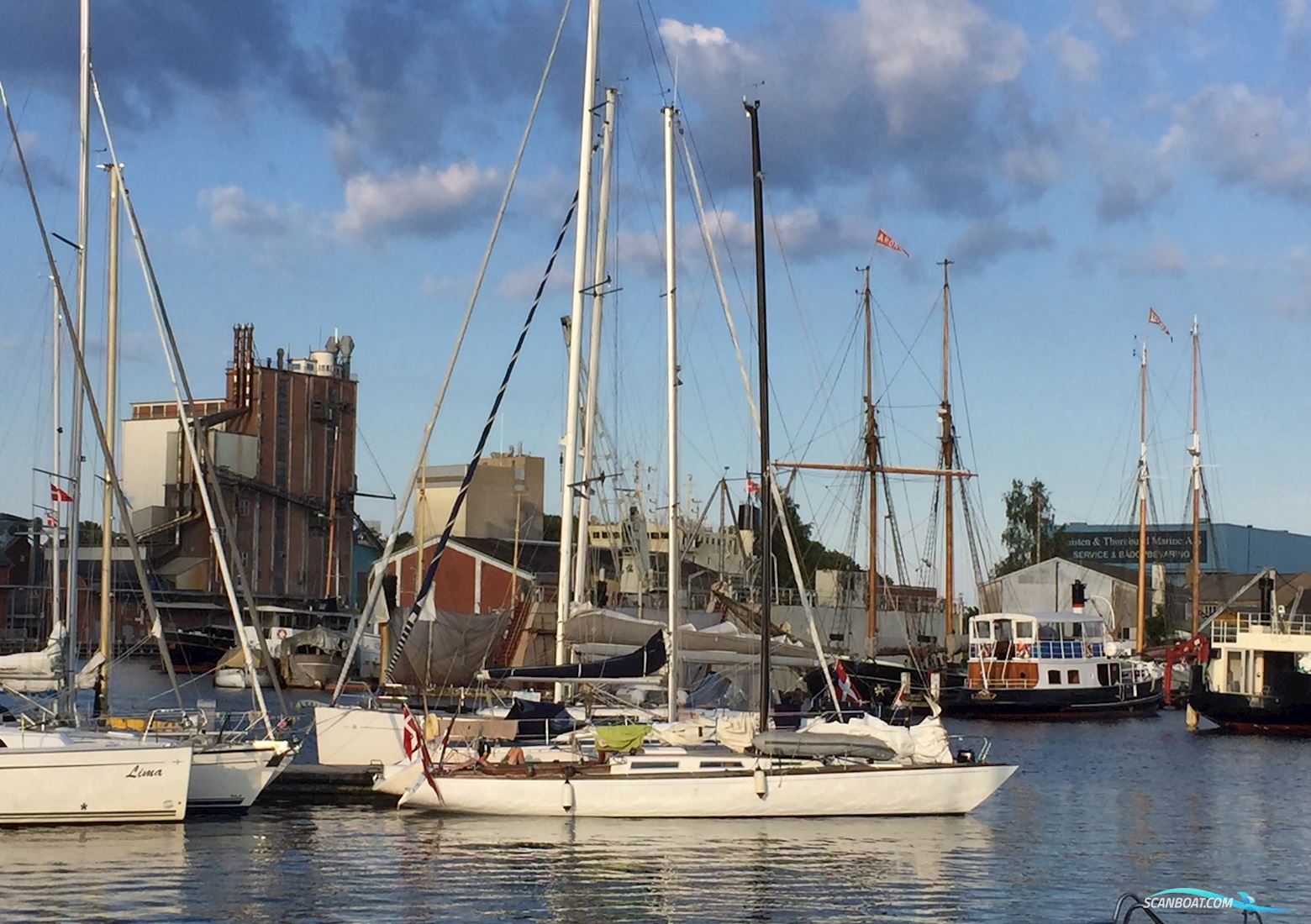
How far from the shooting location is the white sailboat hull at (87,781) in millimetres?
30703

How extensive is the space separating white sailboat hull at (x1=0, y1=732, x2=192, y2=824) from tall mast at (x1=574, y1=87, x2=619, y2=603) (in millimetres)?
12186

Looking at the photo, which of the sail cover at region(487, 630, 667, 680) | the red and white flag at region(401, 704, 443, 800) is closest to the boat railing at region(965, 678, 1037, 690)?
the sail cover at region(487, 630, 667, 680)

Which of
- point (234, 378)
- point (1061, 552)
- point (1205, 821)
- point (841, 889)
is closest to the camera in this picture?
point (841, 889)

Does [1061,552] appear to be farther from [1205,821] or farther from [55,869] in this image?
[55,869]

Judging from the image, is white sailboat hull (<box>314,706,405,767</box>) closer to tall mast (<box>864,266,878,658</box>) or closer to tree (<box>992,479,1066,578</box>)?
tall mast (<box>864,266,878,658</box>)

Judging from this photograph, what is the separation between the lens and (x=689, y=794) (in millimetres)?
32375

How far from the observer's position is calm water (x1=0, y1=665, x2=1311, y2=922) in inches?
985

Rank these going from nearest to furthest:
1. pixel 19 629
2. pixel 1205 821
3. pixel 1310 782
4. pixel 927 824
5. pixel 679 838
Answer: pixel 679 838
pixel 927 824
pixel 1205 821
pixel 1310 782
pixel 19 629

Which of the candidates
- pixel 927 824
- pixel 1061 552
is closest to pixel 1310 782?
pixel 927 824

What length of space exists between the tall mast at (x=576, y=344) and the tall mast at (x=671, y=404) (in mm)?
2224

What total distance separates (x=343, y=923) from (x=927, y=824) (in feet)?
44.2

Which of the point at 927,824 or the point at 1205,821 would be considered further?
the point at 1205,821

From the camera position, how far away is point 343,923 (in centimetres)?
2389

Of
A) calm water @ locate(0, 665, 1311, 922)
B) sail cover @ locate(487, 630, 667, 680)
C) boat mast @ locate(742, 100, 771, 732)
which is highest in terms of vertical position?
boat mast @ locate(742, 100, 771, 732)
